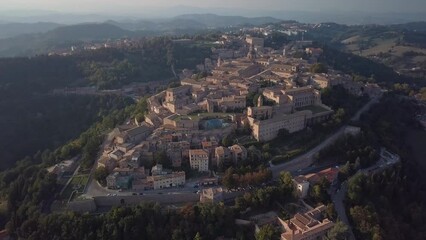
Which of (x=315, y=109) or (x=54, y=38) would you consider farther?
(x=54, y=38)

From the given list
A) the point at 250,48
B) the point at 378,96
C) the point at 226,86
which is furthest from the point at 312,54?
the point at 226,86

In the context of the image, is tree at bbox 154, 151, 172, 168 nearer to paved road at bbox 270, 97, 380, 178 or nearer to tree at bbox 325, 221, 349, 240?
paved road at bbox 270, 97, 380, 178

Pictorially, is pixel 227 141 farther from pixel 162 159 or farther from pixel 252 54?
pixel 252 54

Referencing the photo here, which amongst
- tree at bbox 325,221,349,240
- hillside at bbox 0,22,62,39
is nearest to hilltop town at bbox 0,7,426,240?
tree at bbox 325,221,349,240

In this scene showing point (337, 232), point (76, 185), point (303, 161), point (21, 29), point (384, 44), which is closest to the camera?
point (337, 232)

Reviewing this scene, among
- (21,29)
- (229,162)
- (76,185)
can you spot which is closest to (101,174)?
(76,185)

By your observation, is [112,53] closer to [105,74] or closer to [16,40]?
[105,74]
